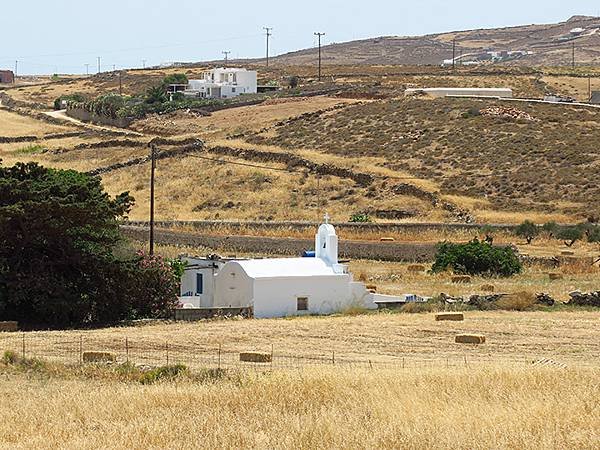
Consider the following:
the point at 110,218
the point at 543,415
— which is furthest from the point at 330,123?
the point at 543,415

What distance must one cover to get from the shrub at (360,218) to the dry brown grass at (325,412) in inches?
1640

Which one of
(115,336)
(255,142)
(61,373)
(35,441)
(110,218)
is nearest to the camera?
(35,441)

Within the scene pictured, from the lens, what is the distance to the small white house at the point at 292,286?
120 feet

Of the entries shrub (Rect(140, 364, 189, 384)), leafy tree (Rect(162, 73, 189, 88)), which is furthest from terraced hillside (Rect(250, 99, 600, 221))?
shrub (Rect(140, 364, 189, 384))

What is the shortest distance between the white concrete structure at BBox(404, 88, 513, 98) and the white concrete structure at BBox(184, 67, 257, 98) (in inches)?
755

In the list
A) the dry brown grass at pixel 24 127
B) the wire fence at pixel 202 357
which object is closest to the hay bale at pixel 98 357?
the wire fence at pixel 202 357

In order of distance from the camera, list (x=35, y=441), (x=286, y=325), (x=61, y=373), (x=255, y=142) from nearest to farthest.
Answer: (x=35, y=441)
(x=61, y=373)
(x=286, y=325)
(x=255, y=142)

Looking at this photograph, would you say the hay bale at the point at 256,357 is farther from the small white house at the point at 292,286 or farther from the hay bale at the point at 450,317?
the small white house at the point at 292,286

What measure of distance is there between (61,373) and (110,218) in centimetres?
1556

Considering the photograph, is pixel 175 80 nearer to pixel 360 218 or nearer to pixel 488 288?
pixel 360 218

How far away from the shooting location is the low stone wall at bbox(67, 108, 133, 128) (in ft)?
351

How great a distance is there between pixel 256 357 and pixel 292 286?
11863 millimetres

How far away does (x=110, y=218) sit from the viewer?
38719 mm

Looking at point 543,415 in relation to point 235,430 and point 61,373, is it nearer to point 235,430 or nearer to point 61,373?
point 235,430
